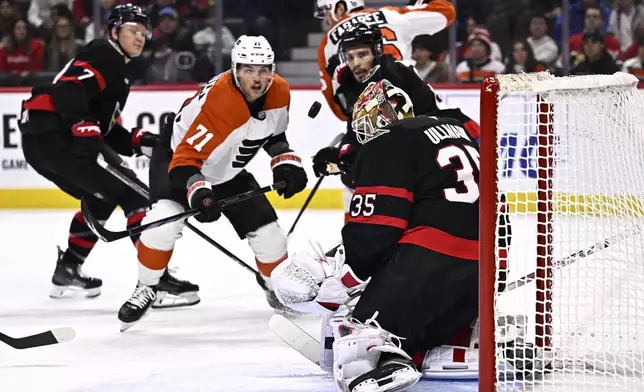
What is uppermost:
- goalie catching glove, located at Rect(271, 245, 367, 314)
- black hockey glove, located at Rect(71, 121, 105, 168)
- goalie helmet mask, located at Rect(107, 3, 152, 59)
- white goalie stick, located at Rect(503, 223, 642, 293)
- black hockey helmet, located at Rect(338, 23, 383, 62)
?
goalie helmet mask, located at Rect(107, 3, 152, 59)

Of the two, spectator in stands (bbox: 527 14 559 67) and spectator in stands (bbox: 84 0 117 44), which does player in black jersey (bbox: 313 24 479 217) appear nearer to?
spectator in stands (bbox: 527 14 559 67)

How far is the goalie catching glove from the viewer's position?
8.59ft

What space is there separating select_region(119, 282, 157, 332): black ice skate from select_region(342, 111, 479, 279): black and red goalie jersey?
3.96 feet

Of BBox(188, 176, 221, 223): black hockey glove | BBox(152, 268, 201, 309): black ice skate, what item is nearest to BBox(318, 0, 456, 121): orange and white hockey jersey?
BBox(152, 268, 201, 309): black ice skate


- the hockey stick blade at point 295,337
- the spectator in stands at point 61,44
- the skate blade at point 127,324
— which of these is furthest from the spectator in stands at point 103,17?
the hockey stick blade at point 295,337

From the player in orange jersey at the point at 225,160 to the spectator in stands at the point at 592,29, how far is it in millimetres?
3518

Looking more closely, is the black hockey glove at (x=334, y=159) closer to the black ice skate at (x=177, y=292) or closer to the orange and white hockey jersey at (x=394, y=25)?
the orange and white hockey jersey at (x=394, y=25)

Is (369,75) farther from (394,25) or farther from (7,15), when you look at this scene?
(7,15)

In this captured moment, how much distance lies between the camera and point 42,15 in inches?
281

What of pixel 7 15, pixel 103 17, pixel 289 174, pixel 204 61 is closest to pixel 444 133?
pixel 289 174

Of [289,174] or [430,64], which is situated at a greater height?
[430,64]

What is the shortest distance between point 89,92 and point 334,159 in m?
0.98

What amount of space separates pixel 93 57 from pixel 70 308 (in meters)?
0.96

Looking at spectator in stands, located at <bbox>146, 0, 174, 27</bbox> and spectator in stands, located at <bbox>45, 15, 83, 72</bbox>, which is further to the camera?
spectator in stands, located at <bbox>146, 0, 174, 27</bbox>
